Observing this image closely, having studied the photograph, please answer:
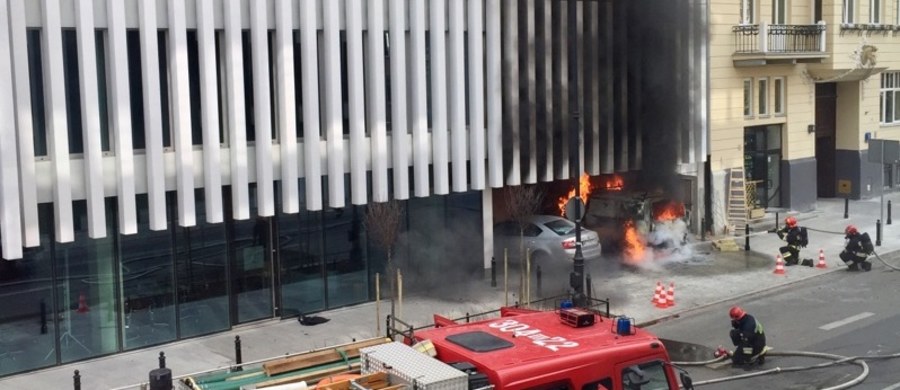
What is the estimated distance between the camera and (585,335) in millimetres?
10195

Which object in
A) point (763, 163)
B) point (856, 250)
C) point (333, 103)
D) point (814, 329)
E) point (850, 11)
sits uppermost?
point (850, 11)

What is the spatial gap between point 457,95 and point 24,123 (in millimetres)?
8683

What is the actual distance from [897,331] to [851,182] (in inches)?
685

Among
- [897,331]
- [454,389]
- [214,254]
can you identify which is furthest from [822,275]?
[454,389]

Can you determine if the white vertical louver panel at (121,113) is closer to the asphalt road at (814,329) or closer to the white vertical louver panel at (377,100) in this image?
the white vertical louver panel at (377,100)

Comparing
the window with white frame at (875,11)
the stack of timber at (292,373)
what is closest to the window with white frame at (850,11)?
the window with white frame at (875,11)

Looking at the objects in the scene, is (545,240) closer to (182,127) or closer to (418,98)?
(418,98)

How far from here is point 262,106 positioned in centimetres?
1812

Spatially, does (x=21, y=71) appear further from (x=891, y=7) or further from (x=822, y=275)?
(x=891, y=7)

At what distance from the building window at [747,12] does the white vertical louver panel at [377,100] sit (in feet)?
42.9

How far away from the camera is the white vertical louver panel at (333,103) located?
744 inches

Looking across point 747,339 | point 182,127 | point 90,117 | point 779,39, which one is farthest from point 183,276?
point 779,39

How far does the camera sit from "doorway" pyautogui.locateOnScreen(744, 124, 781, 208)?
100 feet

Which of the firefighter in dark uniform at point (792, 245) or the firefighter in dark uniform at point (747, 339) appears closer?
A: the firefighter in dark uniform at point (747, 339)
